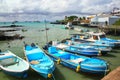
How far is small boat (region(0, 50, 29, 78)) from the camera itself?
43.7 ft

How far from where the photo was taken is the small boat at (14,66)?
43.7ft

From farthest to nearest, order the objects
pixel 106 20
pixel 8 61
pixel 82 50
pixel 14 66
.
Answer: pixel 106 20
pixel 82 50
pixel 8 61
pixel 14 66

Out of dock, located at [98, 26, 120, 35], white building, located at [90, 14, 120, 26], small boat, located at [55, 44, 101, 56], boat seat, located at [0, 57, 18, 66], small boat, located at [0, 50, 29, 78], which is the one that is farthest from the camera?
white building, located at [90, 14, 120, 26]

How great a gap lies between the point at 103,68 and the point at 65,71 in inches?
150

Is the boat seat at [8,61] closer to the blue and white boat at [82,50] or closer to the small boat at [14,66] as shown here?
the small boat at [14,66]

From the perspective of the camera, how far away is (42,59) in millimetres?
16703

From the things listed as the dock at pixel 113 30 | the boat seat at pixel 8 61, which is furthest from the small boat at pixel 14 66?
the dock at pixel 113 30

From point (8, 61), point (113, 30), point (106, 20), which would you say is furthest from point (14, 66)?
point (106, 20)

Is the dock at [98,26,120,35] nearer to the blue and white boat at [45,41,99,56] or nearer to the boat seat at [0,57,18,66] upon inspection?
the blue and white boat at [45,41,99,56]

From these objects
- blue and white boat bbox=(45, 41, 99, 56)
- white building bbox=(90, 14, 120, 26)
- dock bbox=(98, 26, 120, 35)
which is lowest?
blue and white boat bbox=(45, 41, 99, 56)

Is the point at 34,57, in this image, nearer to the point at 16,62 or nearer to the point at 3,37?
the point at 16,62

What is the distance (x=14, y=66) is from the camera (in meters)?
14.7

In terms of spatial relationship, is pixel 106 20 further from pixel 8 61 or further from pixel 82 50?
pixel 8 61

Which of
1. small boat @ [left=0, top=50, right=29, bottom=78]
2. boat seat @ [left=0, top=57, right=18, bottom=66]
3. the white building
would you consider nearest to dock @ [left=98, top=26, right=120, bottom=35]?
the white building
